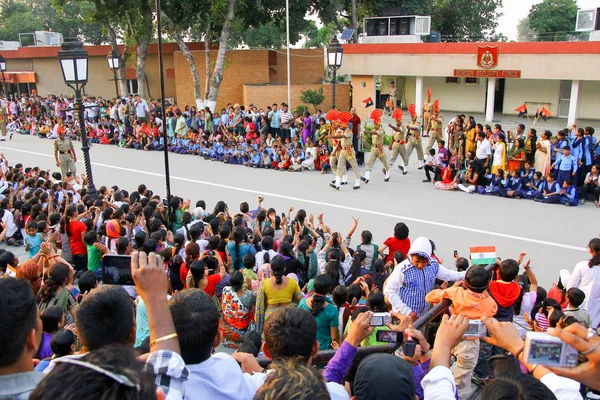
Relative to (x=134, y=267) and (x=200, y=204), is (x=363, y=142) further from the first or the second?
(x=134, y=267)

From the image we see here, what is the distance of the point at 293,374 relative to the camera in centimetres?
215

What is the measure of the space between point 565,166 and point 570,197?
2.18ft

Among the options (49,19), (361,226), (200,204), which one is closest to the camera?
(200,204)

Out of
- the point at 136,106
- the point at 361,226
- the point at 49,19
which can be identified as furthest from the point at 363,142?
the point at 49,19

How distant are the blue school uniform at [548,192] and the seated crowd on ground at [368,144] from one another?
0.02 m

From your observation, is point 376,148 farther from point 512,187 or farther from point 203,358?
point 203,358

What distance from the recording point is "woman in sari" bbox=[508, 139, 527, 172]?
12.8 m

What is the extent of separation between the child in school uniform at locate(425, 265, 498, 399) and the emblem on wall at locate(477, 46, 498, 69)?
62.2 feet

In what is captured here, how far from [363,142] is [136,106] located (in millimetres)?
9701

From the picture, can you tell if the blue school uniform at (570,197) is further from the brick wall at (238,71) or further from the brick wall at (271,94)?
the brick wall at (238,71)

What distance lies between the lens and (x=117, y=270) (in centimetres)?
389

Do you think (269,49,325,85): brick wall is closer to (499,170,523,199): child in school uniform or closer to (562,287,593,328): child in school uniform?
(499,170,523,199): child in school uniform

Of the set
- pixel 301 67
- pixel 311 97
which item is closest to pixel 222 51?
pixel 311 97

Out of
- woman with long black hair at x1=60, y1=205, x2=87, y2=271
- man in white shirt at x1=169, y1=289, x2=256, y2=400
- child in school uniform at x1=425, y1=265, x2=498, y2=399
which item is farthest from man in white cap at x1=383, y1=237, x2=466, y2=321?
woman with long black hair at x1=60, y1=205, x2=87, y2=271
